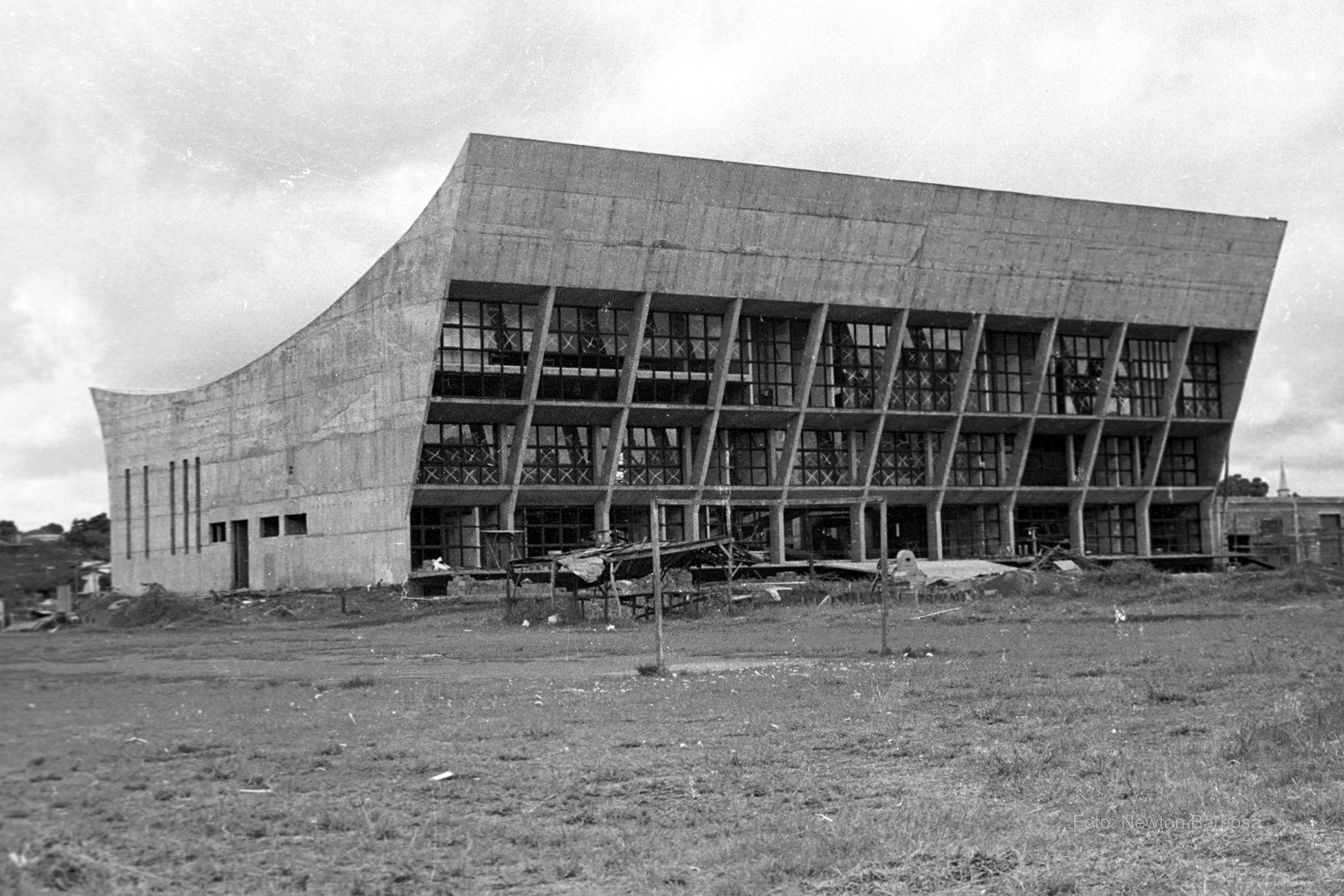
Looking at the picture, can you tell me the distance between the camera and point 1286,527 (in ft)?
269

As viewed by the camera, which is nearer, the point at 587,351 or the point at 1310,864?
the point at 1310,864

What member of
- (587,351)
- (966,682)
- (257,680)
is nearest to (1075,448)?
(587,351)

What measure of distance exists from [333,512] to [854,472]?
21.2 m

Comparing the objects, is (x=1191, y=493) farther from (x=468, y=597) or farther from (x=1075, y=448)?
(x=468, y=597)

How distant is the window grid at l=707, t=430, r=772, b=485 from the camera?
54.1 m

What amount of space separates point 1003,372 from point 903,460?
604 cm

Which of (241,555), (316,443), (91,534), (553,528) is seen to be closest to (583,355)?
(553,528)

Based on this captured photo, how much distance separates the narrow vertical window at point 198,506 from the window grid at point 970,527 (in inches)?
1210

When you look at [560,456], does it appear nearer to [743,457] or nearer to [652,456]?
[652,456]

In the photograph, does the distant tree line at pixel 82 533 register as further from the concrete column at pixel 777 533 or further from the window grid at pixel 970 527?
the window grid at pixel 970 527

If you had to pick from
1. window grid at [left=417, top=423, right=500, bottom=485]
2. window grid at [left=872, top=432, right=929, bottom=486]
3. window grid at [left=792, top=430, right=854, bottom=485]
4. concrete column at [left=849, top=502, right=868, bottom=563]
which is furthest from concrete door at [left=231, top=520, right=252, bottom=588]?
window grid at [left=872, top=432, right=929, bottom=486]

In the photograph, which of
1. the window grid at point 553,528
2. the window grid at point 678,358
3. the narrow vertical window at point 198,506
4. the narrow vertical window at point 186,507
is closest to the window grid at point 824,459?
the window grid at point 678,358

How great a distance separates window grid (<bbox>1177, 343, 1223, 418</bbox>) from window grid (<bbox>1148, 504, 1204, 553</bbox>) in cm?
459

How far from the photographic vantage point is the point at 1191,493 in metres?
62.9
